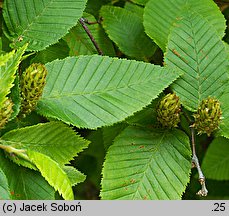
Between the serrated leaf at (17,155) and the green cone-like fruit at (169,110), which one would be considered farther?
the green cone-like fruit at (169,110)

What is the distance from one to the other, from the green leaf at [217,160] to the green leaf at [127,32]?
779 mm

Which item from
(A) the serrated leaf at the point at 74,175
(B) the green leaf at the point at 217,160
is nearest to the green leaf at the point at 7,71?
(A) the serrated leaf at the point at 74,175

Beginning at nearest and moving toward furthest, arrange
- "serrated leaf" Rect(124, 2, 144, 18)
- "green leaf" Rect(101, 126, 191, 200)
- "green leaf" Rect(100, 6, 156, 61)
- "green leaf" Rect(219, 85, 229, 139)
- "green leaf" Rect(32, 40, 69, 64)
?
"green leaf" Rect(101, 126, 191, 200)
"green leaf" Rect(219, 85, 229, 139)
"green leaf" Rect(32, 40, 69, 64)
"green leaf" Rect(100, 6, 156, 61)
"serrated leaf" Rect(124, 2, 144, 18)

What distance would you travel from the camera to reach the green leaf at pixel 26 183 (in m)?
1.56

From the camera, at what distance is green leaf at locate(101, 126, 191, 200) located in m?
1.65

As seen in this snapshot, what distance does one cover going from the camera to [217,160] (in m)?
2.70

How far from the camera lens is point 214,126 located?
5.64 feet

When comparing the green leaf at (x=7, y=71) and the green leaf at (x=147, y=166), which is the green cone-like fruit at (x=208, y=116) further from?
the green leaf at (x=7, y=71)

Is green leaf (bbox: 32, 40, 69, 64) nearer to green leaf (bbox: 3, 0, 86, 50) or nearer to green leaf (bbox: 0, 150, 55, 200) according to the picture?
green leaf (bbox: 3, 0, 86, 50)

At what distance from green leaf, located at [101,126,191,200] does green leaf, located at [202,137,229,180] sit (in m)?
0.98

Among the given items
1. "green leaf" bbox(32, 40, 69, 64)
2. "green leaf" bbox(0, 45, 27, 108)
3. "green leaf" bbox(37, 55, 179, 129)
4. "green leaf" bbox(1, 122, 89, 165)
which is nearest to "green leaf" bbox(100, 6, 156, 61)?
"green leaf" bbox(32, 40, 69, 64)

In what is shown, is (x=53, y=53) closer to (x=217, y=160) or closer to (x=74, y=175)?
(x=74, y=175)

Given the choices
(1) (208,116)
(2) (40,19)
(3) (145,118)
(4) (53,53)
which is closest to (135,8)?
(4) (53,53)

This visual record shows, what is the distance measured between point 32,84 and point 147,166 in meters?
0.48
